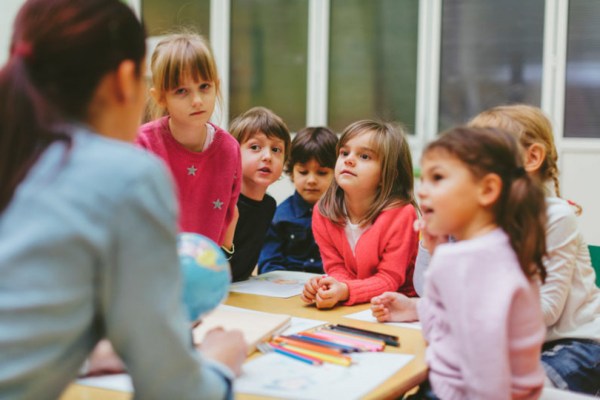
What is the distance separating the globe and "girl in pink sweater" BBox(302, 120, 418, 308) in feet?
3.18

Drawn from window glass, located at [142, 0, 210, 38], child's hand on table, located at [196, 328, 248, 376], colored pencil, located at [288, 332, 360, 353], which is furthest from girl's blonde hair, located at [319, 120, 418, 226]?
window glass, located at [142, 0, 210, 38]

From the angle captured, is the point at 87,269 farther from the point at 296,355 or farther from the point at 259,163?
the point at 259,163

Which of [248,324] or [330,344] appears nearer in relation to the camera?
[330,344]

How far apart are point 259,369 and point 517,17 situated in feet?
12.8

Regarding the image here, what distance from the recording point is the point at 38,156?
79 cm

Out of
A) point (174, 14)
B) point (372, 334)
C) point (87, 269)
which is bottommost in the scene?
point (372, 334)

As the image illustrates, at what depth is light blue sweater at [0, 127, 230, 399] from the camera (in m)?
Answer: 0.74

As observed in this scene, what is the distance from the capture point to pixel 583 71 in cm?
424

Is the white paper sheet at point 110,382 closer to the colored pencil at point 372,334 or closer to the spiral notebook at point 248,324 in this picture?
the spiral notebook at point 248,324

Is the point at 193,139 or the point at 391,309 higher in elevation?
the point at 193,139

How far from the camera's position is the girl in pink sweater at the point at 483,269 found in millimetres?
1087

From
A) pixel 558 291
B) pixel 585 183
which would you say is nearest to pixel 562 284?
pixel 558 291

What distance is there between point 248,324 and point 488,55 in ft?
11.9

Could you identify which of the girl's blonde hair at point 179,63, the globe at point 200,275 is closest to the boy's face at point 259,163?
the girl's blonde hair at point 179,63
